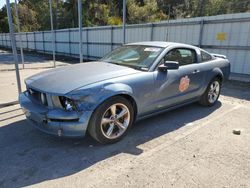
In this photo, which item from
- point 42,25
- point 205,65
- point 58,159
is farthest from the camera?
point 42,25

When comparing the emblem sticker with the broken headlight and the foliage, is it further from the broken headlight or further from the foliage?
the foliage

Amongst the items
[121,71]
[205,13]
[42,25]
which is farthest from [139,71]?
[42,25]

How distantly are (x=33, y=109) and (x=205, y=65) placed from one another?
11.7 feet

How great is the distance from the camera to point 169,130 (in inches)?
161

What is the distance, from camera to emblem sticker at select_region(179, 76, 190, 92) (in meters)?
4.36

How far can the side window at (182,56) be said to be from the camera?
429 centimetres

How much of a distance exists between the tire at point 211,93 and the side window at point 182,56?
2.66ft

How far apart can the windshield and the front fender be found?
82cm

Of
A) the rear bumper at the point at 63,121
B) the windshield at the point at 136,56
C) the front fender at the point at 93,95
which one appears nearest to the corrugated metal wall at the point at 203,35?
the windshield at the point at 136,56

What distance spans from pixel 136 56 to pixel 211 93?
7.28 ft

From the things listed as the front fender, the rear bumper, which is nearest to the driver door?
the front fender

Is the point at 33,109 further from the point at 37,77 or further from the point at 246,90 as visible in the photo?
the point at 246,90

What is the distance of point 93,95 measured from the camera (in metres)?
3.12

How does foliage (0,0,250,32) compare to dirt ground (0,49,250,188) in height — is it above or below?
above
